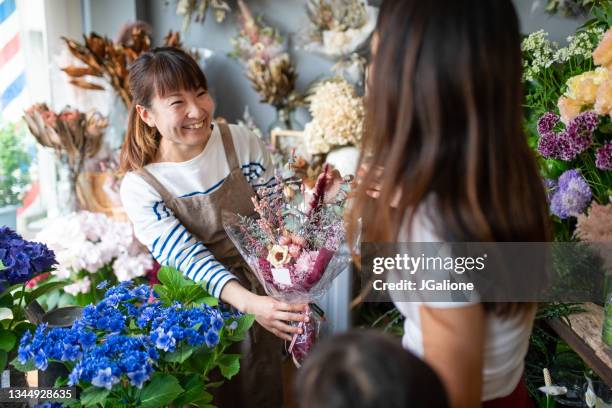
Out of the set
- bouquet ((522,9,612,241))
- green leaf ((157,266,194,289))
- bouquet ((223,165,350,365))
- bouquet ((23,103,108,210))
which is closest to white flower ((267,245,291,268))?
bouquet ((223,165,350,365))

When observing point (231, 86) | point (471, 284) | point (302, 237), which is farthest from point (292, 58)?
point (471, 284)

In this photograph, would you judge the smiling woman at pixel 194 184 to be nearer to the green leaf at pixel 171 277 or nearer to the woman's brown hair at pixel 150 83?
the woman's brown hair at pixel 150 83

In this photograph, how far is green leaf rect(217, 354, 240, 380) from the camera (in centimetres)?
101

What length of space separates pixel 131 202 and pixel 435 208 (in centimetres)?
93

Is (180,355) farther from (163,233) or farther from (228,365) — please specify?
(163,233)

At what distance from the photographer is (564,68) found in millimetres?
1538

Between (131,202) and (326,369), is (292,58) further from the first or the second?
(326,369)

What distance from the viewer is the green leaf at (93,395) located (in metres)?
0.84

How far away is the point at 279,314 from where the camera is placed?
1.20 metres

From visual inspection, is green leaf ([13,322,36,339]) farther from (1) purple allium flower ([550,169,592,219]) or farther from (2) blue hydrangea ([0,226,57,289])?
(1) purple allium flower ([550,169,592,219])

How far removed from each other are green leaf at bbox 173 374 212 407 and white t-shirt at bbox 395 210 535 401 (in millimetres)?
375

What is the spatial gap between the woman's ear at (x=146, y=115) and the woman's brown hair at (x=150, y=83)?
0.04ft

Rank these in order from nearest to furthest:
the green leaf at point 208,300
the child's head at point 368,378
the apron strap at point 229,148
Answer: the child's head at point 368,378, the green leaf at point 208,300, the apron strap at point 229,148

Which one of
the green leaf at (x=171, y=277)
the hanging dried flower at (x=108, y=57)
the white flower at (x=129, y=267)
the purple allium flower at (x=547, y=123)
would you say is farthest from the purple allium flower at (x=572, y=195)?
the hanging dried flower at (x=108, y=57)
